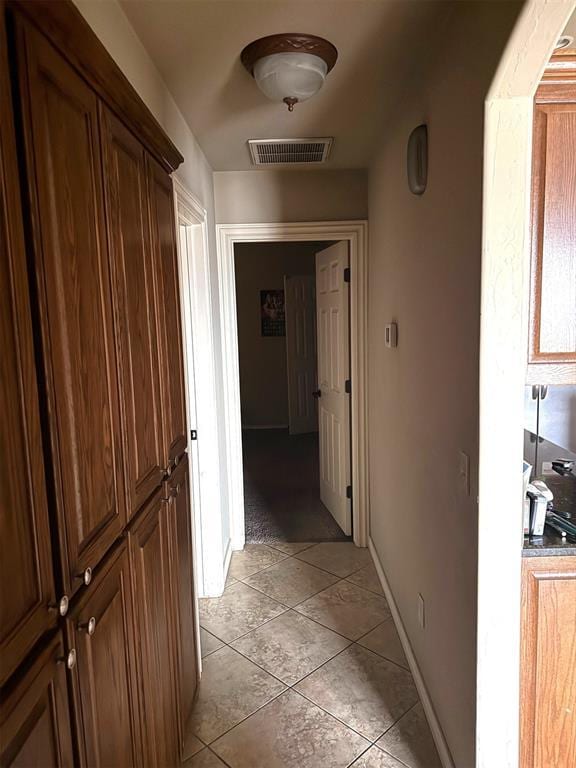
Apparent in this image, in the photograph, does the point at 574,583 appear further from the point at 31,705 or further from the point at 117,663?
the point at 31,705

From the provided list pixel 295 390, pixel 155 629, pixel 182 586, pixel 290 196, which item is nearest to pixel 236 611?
pixel 182 586

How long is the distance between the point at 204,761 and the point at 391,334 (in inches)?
75.1

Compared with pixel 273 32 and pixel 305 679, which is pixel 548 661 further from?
pixel 273 32

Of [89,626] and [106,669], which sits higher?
[89,626]

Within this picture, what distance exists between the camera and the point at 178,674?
1665mm

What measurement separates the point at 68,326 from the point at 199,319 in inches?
70.8

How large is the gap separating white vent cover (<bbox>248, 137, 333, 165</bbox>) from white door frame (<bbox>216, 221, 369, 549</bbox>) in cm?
39

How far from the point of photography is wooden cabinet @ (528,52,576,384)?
135 cm

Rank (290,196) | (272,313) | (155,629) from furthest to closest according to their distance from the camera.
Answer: (272,313) → (290,196) → (155,629)

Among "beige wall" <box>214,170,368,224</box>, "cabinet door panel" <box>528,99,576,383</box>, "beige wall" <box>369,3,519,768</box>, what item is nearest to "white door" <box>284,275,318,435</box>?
"beige wall" <box>214,170,368,224</box>

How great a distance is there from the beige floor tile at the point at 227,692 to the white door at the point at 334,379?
1.43 m

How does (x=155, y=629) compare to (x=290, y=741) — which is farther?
(x=290, y=741)

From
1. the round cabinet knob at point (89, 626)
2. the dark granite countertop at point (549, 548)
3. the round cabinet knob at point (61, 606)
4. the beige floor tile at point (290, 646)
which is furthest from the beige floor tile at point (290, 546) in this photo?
the round cabinet knob at point (61, 606)

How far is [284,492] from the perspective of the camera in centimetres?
448
